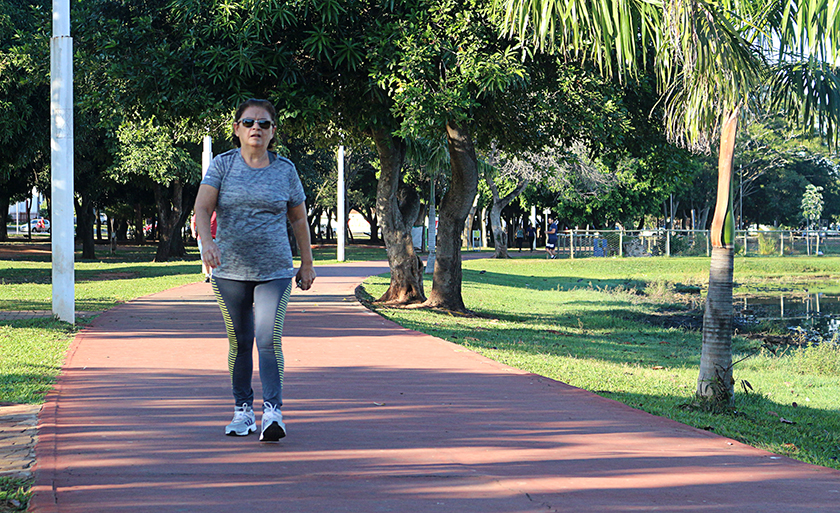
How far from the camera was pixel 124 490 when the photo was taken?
4230 millimetres

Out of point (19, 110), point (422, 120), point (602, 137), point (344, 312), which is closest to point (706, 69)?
point (422, 120)

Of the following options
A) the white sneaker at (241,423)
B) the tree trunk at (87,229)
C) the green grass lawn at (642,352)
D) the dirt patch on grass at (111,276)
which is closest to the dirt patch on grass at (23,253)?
the tree trunk at (87,229)

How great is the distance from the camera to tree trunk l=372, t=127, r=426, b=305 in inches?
664

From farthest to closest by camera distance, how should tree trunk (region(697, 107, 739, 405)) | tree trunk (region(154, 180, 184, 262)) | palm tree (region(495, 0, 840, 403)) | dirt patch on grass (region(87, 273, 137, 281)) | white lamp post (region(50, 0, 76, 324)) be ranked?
tree trunk (region(154, 180, 184, 262)), dirt patch on grass (region(87, 273, 137, 281)), white lamp post (region(50, 0, 76, 324)), tree trunk (region(697, 107, 739, 405)), palm tree (region(495, 0, 840, 403))

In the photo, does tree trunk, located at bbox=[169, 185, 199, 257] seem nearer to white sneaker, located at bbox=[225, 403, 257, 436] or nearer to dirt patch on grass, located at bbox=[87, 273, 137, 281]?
dirt patch on grass, located at bbox=[87, 273, 137, 281]

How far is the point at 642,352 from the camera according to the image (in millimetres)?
12859

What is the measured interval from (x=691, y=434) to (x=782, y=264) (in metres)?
33.8

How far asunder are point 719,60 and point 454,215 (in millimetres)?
9091

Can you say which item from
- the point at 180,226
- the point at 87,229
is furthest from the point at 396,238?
the point at 180,226

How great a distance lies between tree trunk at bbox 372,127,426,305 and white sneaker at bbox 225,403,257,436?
1144cm

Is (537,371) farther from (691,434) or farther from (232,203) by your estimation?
(232,203)

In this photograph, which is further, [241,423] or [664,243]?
[664,243]

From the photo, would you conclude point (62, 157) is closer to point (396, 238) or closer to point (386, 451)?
point (396, 238)

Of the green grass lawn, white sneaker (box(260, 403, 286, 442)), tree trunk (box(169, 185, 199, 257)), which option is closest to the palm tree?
the green grass lawn
